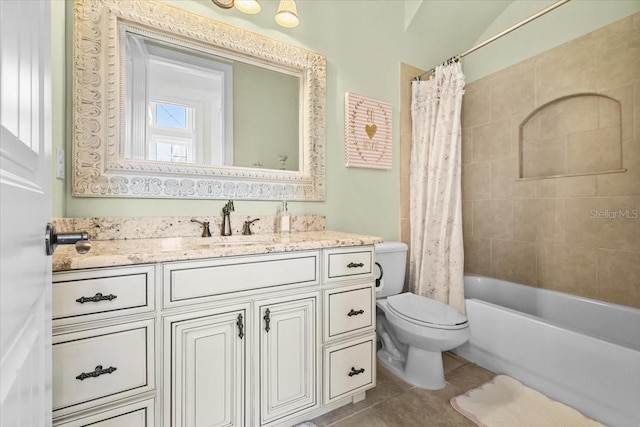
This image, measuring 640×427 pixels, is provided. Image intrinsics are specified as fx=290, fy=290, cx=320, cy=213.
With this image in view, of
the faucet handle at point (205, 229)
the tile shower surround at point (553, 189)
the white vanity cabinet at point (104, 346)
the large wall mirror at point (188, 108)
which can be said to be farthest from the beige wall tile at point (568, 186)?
the white vanity cabinet at point (104, 346)

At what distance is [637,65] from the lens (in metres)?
1.69

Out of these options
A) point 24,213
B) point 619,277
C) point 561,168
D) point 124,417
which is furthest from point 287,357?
point 561,168

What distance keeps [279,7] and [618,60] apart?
205 cm

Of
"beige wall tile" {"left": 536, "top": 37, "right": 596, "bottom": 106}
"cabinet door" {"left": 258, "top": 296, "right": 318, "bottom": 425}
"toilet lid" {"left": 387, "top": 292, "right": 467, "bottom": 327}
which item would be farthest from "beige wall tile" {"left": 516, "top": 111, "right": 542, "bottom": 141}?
"cabinet door" {"left": 258, "top": 296, "right": 318, "bottom": 425}

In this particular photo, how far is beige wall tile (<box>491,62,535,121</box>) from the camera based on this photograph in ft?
7.06

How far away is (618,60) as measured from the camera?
176cm

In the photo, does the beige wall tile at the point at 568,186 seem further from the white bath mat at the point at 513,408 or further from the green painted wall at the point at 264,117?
the green painted wall at the point at 264,117

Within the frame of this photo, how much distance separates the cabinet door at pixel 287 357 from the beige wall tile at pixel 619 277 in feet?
6.16

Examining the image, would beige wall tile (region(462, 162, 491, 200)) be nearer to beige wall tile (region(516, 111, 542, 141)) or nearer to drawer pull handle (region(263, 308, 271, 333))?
beige wall tile (region(516, 111, 542, 141))

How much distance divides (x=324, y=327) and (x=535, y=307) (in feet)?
5.57

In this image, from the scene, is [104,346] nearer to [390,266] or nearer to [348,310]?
[348,310]

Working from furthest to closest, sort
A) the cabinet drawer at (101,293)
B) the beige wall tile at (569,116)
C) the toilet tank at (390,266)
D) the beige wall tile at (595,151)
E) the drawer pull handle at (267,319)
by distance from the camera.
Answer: the toilet tank at (390,266) < the beige wall tile at (569,116) < the beige wall tile at (595,151) < the drawer pull handle at (267,319) < the cabinet drawer at (101,293)

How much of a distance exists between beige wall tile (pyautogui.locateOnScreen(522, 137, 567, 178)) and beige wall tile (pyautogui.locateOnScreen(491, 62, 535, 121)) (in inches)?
11.4

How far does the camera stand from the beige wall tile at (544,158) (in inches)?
79.7
